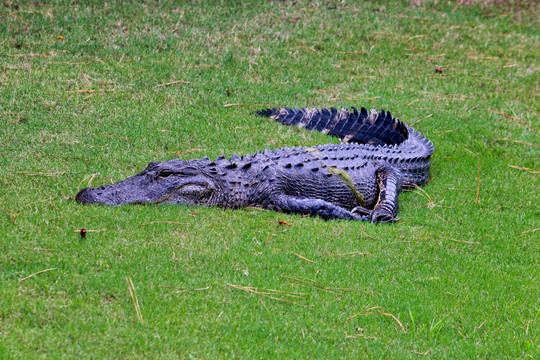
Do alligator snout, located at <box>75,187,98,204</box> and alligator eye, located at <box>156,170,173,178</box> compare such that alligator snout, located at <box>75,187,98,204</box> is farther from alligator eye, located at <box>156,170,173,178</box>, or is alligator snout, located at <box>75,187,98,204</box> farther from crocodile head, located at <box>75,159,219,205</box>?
alligator eye, located at <box>156,170,173,178</box>

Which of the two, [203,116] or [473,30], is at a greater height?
[473,30]

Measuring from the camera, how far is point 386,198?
6.39 meters

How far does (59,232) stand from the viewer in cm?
450

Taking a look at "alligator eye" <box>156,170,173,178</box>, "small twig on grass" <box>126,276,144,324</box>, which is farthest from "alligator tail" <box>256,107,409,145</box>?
"small twig on grass" <box>126,276,144,324</box>

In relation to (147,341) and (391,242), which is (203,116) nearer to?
(391,242)

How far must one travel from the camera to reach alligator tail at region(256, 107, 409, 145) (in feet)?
26.5

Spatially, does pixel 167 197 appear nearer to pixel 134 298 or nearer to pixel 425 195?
pixel 134 298

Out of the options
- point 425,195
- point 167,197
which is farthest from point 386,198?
point 167,197

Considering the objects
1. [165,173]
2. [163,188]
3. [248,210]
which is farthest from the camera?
[248,210]

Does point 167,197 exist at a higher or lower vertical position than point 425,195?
higher

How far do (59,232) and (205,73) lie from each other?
16.0 feet

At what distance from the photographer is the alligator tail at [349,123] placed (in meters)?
8.07

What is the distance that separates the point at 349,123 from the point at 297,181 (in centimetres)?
225

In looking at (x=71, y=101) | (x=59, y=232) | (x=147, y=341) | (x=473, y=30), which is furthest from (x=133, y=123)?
(x=473, y=30)
